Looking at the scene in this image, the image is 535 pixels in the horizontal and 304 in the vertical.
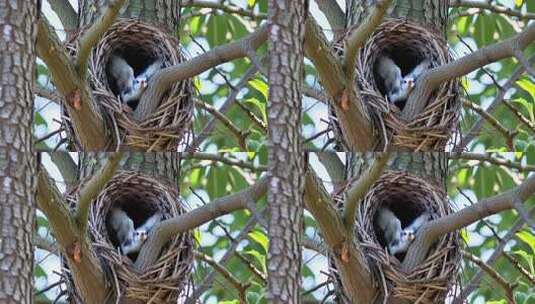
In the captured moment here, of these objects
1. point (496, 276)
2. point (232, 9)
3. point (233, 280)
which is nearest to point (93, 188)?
point (233, 280)

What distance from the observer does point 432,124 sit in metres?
4.99

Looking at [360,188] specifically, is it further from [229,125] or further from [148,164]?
[148,164]

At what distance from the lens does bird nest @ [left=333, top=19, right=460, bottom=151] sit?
4949 mm

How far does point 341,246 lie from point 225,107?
Result: 71cm

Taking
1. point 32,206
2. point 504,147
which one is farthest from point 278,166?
point 504,147

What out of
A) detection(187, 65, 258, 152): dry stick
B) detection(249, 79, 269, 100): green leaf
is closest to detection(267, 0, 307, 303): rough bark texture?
detection(187, 65, 258, 152): dry stick

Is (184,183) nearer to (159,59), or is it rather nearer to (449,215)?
(159,59)

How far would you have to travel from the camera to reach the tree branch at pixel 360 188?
4316 mm

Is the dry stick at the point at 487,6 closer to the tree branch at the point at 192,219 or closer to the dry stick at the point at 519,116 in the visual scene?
the dry stick at the point at 519,116

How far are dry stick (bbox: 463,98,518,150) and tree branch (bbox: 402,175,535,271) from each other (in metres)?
0.61

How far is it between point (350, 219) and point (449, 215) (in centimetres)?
34

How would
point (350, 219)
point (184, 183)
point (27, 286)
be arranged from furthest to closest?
point (184, 183) → point (350, 219) → point (27, 286)

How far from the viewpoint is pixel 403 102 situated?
16.4ft

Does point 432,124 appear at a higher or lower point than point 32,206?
higher
